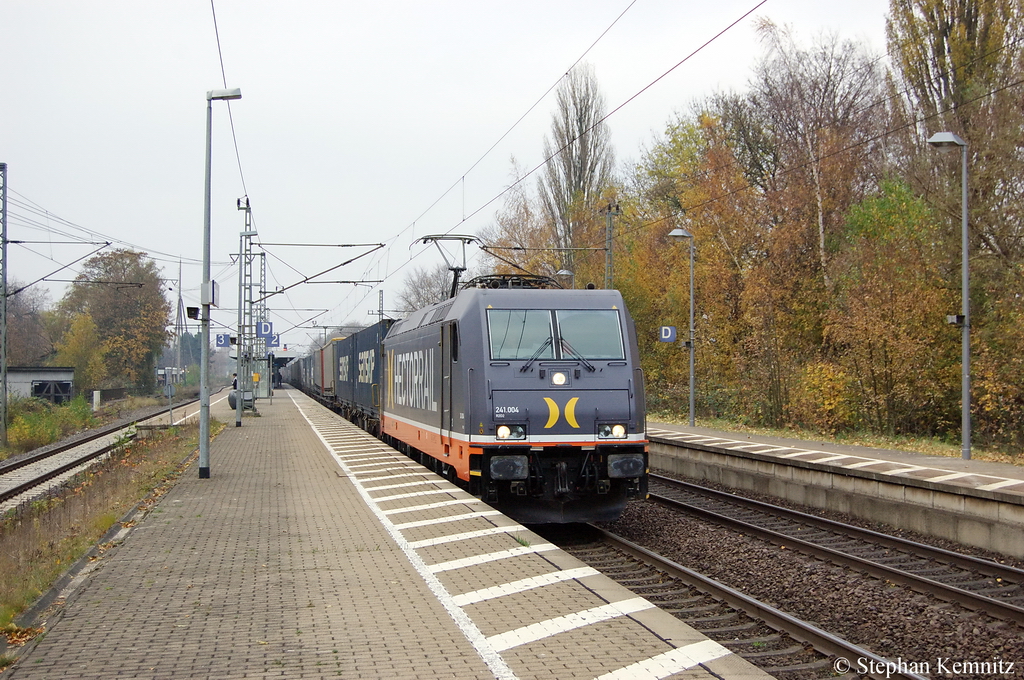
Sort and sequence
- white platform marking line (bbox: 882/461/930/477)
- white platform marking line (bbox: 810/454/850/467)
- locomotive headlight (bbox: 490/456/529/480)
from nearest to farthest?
locomotive headlight (bbox: 490/456/529/480)
white platform marking line (bbox: 882/461/930/477)
white platform marking line (bbox: 810/454/850/467)

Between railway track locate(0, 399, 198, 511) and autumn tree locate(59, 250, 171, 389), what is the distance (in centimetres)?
2814

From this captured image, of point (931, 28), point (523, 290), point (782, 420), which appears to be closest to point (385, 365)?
point (523, 290)

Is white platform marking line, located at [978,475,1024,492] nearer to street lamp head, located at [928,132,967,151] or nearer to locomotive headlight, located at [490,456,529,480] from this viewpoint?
street lamp head, located at [928,132,967,151]

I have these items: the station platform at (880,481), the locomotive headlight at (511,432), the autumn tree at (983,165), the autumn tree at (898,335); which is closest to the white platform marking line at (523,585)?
the locomotive headlight at (511,432)

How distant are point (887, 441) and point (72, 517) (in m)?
16.8

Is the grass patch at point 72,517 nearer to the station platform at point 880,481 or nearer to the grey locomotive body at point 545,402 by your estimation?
the grey locomotive body at point 545,402

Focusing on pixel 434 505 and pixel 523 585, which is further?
pixel 434 505

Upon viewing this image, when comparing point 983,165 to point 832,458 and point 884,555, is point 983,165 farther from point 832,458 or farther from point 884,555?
point 884,555

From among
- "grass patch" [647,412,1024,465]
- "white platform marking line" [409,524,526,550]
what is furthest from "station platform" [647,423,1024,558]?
"white platform marking line" [409,524,526,550]

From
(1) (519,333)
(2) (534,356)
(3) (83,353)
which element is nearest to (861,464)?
(2) (534,356)

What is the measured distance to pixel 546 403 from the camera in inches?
439

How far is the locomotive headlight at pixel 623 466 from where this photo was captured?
1097 cm

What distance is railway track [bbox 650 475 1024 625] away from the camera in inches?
341

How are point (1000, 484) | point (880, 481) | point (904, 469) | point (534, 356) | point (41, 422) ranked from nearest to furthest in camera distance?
1. point (534, 356)
2. point (1000, 484)
3. point (880, 481)
4. point (904, 469)
5. point (41, 422)
